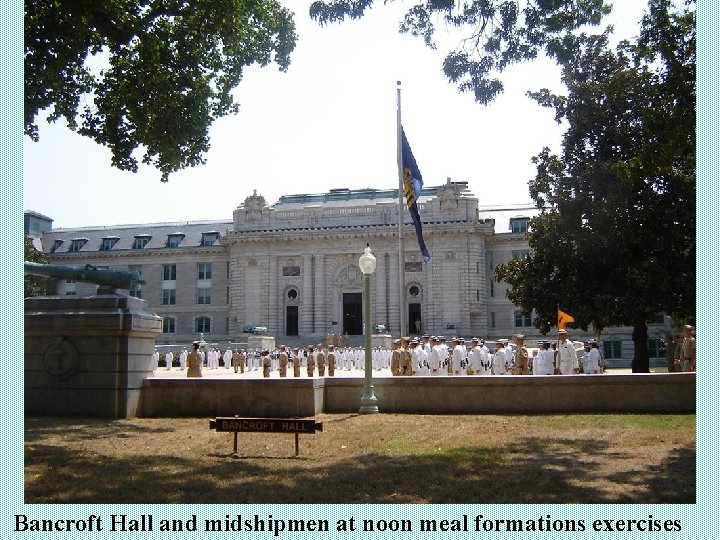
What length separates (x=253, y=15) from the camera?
19.0 m

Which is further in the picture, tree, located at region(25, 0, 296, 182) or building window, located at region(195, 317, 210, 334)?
building window, located at region(195, 317, 210, 334)

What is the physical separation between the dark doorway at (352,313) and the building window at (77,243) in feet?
97.2

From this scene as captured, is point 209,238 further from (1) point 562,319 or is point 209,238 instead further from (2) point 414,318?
(1) point 562,319

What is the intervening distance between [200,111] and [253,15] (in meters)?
2.92

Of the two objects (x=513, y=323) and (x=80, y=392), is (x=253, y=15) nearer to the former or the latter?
(x=80, y=392)

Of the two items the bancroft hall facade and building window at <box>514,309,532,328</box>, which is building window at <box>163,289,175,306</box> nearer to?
the bancroft hall facade

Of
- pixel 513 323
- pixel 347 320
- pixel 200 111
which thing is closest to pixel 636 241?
pixel 200 111

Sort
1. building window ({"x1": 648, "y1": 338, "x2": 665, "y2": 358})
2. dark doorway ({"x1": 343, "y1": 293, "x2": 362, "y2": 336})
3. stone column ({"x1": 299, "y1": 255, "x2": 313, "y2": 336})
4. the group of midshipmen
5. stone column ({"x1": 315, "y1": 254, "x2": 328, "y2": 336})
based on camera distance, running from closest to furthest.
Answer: the group of midshipmen
building window ({"x1": 648, "y1": 338, "x2": 665, "y2": 358})
stone column ({"x1": 315, "y1": 254, "x2": 328, "y2": 336})
dark doorway ({"x1": 343, "y1": 293, "x2": 362, "y2": 336})
stone column ({"x1": 299, "y1": 255, "x2": 313, "y2": 336})

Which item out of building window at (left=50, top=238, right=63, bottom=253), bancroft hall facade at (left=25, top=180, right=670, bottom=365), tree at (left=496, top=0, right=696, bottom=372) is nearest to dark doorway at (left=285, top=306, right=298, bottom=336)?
bancroft hall facade at (left=25, top=180, right=670, bottom=365)

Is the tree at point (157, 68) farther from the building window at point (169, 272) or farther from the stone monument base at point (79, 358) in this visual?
the building window at point (169, 272)

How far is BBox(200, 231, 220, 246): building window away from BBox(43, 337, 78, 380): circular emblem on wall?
57.7 m

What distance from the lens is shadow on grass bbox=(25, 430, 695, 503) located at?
792 centimetres

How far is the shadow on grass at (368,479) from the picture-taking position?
7.92 m

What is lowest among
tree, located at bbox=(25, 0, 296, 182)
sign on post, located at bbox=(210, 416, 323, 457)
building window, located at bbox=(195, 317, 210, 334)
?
building window, located at bbox=(195, 317, 210, 334)
